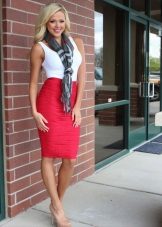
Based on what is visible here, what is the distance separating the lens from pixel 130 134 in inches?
242

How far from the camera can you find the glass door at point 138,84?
6285 mm

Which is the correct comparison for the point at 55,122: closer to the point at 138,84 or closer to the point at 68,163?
the point at 68,163

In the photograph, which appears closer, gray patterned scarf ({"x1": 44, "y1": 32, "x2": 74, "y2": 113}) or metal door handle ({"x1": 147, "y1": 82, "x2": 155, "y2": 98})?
gray patterned scarf ({"x1": 44, "y1": 32, "x2": 74, "y2": 113})

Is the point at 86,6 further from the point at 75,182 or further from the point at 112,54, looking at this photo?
the point at 75,182

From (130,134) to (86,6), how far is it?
240 cm

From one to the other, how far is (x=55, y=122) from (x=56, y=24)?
75 centimetres

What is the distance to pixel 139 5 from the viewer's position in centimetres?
644

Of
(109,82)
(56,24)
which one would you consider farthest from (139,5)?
(56,24)

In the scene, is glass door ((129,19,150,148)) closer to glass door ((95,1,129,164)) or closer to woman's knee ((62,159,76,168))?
glass door ((95,1,129,164))

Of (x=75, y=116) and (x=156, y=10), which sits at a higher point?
(x=156, y=10)

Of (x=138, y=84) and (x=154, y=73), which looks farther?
(x=154, y=73)

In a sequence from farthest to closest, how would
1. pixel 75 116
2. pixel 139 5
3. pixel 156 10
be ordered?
1. pixel 156 10
2. pixel 139 5
3. pixel 75 116

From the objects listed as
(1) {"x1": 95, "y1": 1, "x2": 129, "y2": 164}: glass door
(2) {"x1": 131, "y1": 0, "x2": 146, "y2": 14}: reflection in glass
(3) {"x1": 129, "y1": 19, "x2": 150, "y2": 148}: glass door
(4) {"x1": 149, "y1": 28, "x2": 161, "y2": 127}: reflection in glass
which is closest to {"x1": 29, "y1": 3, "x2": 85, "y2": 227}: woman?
(1) {"x1": 95, "y1": 1, "x2": 129, "y2": 164}: glass door

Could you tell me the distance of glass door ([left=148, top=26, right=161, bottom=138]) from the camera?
23.1 feet
